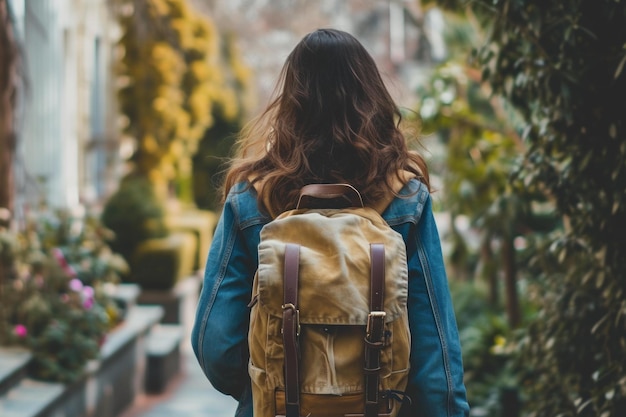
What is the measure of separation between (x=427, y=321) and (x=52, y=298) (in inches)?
168

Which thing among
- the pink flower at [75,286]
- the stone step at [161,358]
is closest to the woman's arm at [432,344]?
the pink flower at [75,286]

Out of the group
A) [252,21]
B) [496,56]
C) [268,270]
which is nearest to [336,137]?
[268,270]

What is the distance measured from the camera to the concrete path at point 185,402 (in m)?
7.52

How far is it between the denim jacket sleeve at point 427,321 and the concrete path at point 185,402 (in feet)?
17.6

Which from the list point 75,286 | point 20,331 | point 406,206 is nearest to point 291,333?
point 406,206

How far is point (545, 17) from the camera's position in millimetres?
3486

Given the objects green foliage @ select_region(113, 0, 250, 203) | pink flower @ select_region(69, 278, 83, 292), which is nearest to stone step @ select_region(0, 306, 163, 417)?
pink flower @ select_region(69, 278, 83, 292)

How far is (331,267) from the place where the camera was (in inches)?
84.8

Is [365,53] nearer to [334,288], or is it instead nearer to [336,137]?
[336,137]

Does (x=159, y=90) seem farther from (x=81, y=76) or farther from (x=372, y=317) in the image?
(x=372, y=317)

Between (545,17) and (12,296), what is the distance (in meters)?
3.95

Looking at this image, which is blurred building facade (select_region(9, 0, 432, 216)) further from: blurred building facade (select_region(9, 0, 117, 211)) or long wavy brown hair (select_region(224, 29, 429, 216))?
long wavy brown hair (select_region(224, 29, 429, 216))

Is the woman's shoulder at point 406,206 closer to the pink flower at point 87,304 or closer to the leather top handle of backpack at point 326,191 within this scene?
the leather top handle of backpack at point 326,191

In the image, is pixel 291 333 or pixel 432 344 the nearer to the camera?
pixel 291 333
